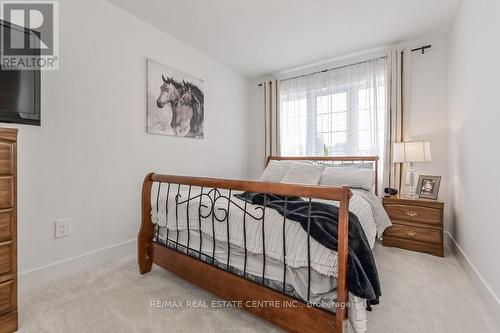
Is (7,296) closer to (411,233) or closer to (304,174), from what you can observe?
(304,174)

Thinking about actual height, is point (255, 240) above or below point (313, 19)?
below

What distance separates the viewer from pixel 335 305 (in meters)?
1.13

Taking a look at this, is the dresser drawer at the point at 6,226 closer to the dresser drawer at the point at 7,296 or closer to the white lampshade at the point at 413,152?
the dresser drawer at the point at 7,296

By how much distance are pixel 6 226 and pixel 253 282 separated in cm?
137

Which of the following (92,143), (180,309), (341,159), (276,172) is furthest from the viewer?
(341,159)

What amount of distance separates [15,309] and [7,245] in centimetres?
37

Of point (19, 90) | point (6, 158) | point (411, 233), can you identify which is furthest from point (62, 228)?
point (411, 233)

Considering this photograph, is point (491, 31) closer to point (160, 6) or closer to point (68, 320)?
point (160, 6)

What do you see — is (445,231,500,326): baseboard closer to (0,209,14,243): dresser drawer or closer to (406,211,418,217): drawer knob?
(406,211,418,217): drawer knob

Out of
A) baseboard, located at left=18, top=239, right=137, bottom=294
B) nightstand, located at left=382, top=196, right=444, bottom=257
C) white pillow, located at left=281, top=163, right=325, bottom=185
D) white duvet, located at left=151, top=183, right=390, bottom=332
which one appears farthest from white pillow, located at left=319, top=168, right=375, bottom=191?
baseboard, located at left=18, top=239, right=137, bottom=294

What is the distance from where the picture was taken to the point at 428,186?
2.64 m

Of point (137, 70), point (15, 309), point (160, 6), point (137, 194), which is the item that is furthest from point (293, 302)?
point (160, 6)

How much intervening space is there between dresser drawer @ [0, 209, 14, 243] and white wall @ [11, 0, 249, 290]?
536 mm

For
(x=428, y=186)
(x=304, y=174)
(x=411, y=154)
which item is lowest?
(x=428, y=186)
